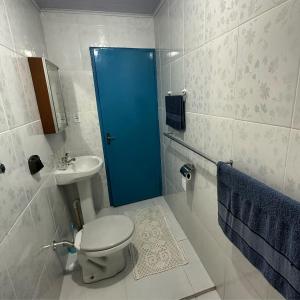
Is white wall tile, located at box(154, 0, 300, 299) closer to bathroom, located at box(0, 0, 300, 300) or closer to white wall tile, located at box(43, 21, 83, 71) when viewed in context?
bathroom, located at box(0, 0, 300, 300)

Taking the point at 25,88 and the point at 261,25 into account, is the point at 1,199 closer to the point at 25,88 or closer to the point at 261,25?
the point at 25,88

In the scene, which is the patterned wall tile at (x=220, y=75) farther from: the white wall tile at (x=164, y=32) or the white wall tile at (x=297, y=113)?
the white wall tile at (x=164, y=32)

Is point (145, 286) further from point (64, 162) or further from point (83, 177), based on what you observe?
point (64, 162)

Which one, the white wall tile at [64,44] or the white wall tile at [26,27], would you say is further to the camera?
the white wall tile at [64,44]

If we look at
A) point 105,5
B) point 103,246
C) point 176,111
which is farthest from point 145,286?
point 105,5

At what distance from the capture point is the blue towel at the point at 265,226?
2.06 feet

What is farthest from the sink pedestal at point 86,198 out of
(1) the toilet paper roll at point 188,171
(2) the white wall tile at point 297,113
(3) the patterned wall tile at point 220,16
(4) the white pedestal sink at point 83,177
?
(2) the white wall tile at point 297,113

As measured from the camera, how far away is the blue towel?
0.63 m

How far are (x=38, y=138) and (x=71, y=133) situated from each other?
0.81 m

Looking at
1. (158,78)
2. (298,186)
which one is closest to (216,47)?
(298,186)

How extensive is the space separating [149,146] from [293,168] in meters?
1.84

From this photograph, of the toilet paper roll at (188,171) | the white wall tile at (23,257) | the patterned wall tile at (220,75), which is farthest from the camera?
the toilet paper roll at (188,171)

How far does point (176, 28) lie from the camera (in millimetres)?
1522

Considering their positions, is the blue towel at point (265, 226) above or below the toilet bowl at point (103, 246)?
above
